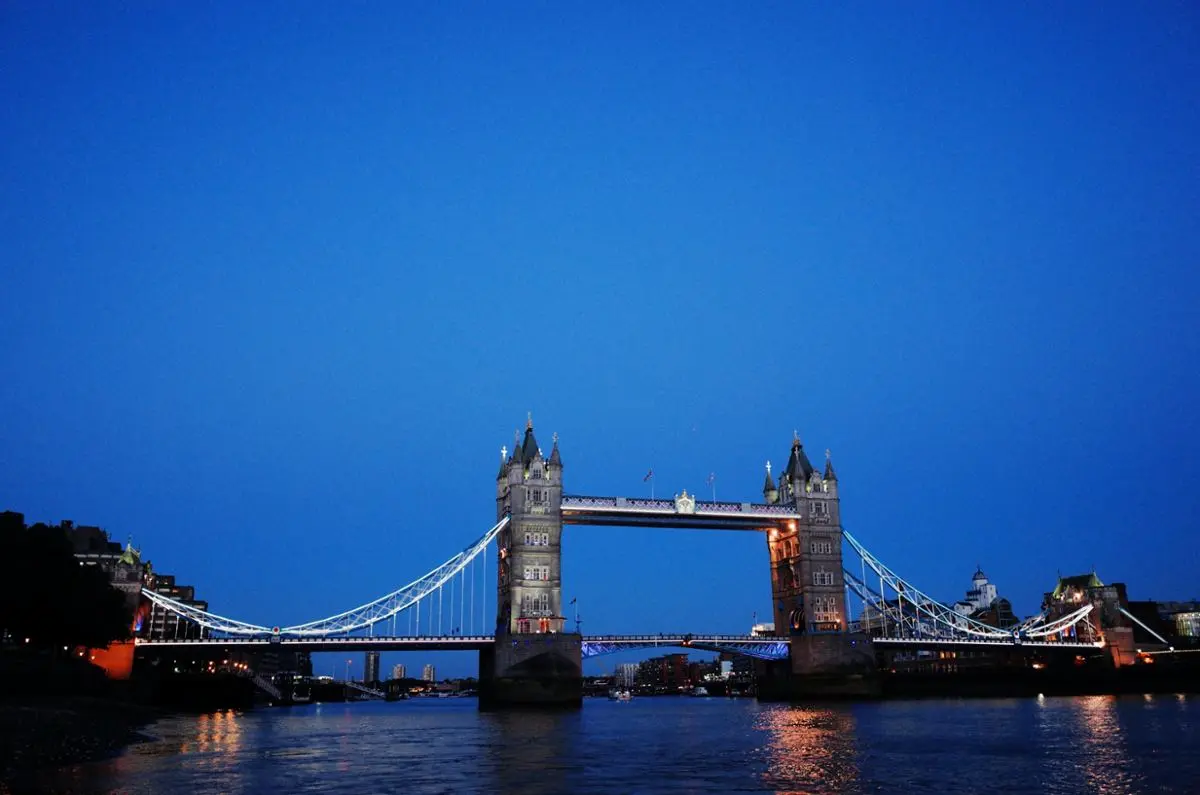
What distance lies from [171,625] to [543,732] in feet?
272

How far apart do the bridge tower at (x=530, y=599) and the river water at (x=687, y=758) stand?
2152cm

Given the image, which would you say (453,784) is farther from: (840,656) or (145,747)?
(840,656)

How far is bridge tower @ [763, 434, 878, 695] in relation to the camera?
9575 cm

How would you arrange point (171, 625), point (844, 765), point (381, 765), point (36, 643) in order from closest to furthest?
point (844, 765), point (381, 765), point (36, 643), point (171, 625)

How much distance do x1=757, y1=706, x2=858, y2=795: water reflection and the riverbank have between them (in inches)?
808

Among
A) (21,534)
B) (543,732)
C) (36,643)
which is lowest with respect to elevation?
(543,732)

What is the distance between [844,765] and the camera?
34656mm

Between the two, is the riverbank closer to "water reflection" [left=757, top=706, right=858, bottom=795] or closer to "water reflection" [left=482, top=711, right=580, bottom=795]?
"water reflection" [left=482, top=711, right=580, bottom=795]

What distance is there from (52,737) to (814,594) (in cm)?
7367

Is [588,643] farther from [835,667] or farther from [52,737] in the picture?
[52,737]

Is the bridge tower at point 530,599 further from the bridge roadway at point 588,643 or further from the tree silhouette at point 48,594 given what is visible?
the tree silhouette at point 48,594

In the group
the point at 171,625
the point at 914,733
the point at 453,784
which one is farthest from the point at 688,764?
the point at 171,625

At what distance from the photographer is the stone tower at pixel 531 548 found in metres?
87.4

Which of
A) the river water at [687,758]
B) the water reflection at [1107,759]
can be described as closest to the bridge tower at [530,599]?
the river water at [687,758]
